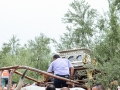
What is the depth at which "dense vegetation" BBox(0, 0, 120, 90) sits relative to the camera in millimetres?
7289

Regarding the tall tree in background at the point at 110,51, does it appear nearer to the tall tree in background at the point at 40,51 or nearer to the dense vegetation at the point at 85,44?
the dense vegetation at the point at 85,44

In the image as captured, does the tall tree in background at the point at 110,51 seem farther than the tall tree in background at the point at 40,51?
No

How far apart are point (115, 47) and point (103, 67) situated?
627 mm

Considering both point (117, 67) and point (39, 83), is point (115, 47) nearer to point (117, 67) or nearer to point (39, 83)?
point (117, 67)

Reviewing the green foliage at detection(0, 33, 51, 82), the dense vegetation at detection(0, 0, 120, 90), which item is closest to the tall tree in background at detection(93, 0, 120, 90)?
the dense vegetation at detection(0, 0, 120, 90)

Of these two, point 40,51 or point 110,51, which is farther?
point 40,51

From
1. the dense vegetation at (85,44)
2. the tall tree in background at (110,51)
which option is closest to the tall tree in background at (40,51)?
the dense vegetation at (85,44)

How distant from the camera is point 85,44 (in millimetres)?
11242

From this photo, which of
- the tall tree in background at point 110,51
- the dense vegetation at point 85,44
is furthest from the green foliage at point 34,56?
the tall tree in background at point 110,51

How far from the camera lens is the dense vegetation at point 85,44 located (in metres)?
7.29

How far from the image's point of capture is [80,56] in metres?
14.8

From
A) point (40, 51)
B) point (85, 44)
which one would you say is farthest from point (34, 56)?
point (85, 44)

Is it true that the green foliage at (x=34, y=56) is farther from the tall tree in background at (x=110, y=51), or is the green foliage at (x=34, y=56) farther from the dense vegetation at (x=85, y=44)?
the tall tree in background at (x=110, y=51)

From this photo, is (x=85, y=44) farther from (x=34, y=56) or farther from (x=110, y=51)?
(x=34, y=56)
